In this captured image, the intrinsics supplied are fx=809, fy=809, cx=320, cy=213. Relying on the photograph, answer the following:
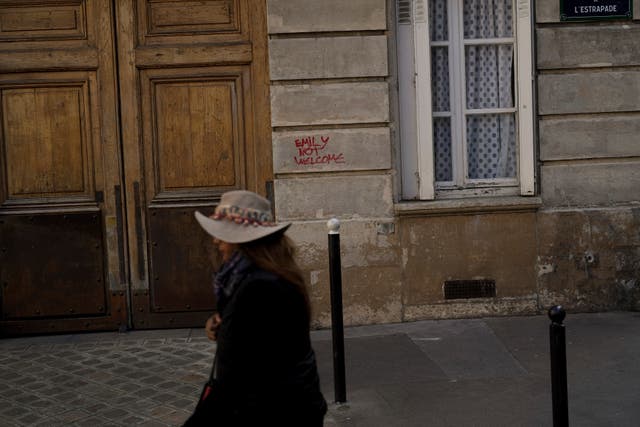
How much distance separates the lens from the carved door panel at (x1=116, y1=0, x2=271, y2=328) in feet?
24.5

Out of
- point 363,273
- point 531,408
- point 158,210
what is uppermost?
point 158,210

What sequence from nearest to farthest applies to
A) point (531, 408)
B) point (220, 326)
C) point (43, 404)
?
point (220, 326)
point (531, 408)
point (43, 404)

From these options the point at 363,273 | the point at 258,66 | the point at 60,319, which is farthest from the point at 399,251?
the point at 60,319

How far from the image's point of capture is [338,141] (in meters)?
7.37

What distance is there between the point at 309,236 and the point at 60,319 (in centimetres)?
247

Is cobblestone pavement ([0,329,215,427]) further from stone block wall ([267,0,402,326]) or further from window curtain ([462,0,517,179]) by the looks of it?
window curtain ([462,0,517,179])

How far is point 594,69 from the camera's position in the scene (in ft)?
24.6

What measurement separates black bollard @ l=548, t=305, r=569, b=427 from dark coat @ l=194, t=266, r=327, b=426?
1.46 m

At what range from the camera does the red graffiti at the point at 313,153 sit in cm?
736

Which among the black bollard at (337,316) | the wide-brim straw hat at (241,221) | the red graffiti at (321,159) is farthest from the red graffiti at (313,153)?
the wide-brim straw hat at (241,221)

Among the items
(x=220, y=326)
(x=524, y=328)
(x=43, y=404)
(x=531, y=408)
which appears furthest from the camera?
(x=524, y=328)

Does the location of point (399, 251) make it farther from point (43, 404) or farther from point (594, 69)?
point (43, 404)

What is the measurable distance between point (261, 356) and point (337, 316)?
7.82 ft

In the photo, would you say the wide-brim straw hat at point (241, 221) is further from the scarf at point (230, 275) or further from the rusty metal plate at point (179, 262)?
the rusty metal plate at point (179, 262)
